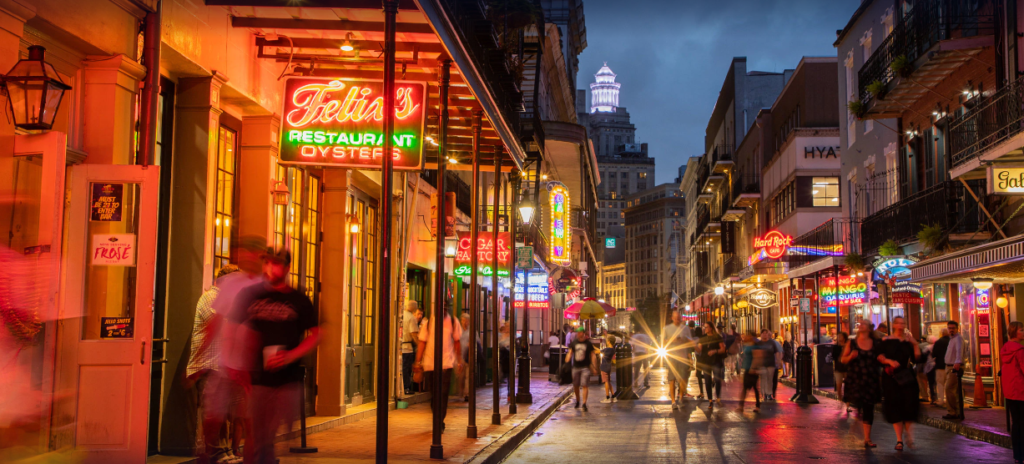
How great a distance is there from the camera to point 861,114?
2684 cm

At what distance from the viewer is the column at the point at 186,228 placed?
9.84 metres

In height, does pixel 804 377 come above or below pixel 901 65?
below

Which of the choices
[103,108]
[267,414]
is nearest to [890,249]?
[103,108]

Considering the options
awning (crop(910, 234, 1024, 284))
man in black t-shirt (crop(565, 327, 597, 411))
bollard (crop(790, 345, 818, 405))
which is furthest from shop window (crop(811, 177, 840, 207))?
man in black t-shirt (crop(565, 327, 597, 411))

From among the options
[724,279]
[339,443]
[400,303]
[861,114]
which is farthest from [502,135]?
[724,279]

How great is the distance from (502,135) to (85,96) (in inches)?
273

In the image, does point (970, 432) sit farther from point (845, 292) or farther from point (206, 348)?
point (845, 292)

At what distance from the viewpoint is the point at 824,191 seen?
139 ft

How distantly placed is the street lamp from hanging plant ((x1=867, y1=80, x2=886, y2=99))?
→ 21509 mm

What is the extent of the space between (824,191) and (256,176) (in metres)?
34.6

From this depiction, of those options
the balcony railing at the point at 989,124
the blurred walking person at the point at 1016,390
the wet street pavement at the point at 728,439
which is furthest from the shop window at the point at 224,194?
the balcony railing at the point at 989,124

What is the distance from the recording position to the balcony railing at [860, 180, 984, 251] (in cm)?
2039

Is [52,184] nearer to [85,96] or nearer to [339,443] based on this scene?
[85,96]

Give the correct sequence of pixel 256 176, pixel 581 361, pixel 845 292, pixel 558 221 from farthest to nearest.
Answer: pixel 558 221, pixel 845 292, pixel 581 361, pixel 256 176
